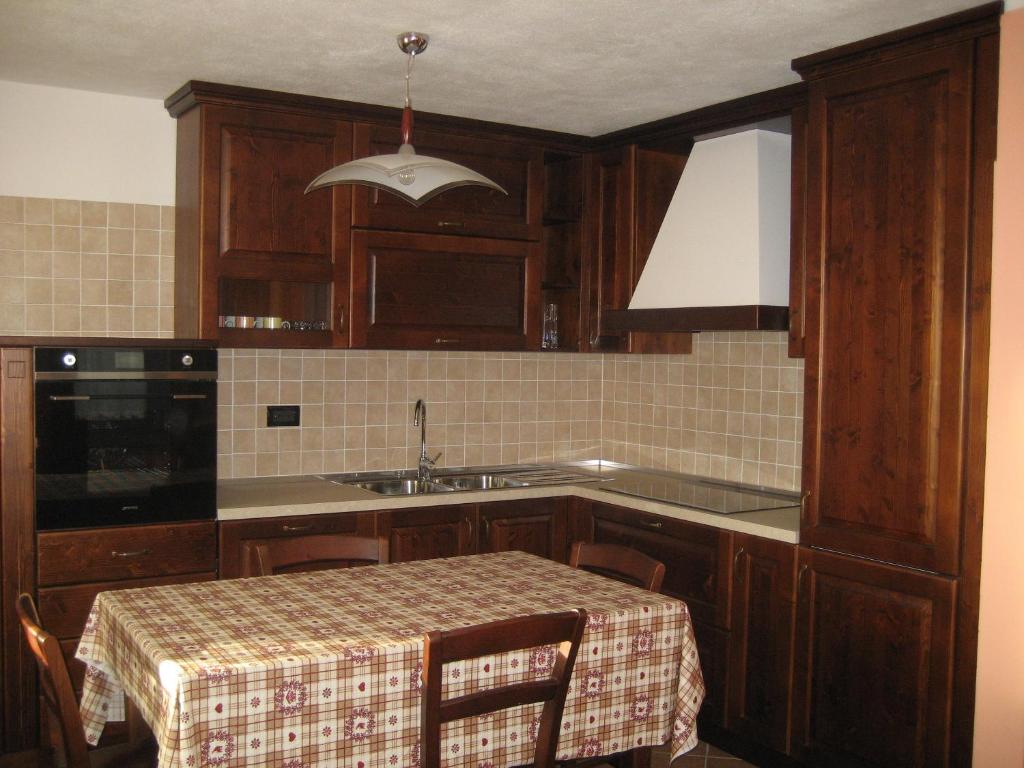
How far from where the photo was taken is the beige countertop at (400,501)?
11.5 ft

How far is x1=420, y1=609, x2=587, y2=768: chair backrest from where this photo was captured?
1.90 meters

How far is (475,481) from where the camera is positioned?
183 inches

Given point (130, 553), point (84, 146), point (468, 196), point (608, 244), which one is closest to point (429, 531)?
→ point (130, 553)

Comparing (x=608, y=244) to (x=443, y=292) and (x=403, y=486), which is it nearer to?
(x=443, y=292)

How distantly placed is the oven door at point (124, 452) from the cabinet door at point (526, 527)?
1.13 meters

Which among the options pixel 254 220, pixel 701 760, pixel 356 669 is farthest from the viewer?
pixel 254 220

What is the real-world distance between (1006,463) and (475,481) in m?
2.49

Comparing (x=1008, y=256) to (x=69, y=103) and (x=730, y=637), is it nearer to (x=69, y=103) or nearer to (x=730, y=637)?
(x=730, y=637)

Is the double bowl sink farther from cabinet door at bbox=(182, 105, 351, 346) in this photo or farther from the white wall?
the white wall

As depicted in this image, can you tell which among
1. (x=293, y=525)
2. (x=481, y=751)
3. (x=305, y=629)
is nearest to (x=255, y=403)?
(x=293, y=525)

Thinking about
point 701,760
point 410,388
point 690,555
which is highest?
point 410,388

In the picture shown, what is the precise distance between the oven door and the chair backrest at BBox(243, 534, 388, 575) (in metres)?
0.60

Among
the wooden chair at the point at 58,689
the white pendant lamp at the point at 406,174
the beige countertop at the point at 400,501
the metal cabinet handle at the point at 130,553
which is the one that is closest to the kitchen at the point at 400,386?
the beige countertop at the point at 400,501

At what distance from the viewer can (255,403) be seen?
4184 mm
